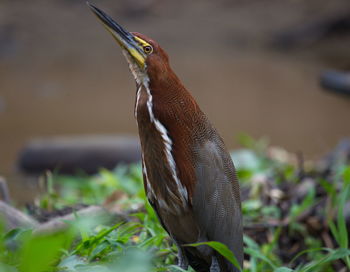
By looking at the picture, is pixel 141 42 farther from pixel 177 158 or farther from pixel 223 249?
pixel 223 249

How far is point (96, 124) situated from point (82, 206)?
18.8ft

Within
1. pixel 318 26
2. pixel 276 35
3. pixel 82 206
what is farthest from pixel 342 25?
pixel 82 206

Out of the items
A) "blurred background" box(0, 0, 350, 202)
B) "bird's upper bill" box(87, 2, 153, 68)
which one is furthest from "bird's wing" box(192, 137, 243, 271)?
"blurred background" box(0, 0, 350, 202)

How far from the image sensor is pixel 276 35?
15.9 meters

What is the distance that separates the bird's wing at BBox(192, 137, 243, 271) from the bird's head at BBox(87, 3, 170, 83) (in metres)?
0.36

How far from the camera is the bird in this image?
2514mm

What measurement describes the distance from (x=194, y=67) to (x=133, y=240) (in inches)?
398

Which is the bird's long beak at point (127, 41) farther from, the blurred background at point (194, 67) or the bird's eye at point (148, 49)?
the blurred background at point (194, 67)

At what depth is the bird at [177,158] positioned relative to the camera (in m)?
2.51

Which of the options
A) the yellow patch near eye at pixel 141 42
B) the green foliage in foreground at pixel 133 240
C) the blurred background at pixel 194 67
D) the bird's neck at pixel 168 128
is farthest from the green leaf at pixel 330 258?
the blurred background at pixel 194 67

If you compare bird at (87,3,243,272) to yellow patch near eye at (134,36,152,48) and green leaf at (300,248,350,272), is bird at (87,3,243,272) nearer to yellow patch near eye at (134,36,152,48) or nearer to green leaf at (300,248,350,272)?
yellow patch near eye at (134,36,152,48)

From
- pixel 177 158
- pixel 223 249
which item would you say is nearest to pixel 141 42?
pixel 177 158

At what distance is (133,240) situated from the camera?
300 cm

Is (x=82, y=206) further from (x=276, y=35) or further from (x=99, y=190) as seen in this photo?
(x=276, y=35)
